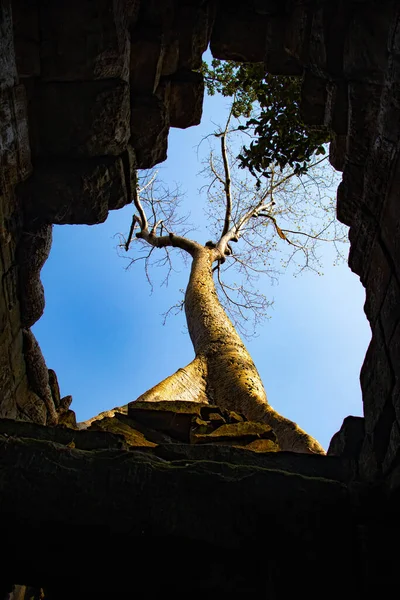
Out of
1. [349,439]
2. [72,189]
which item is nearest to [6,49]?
[72,189]

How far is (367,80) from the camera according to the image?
3057 mm

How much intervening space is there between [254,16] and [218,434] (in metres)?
3.03

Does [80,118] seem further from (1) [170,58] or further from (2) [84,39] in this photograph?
(1) [170,58]

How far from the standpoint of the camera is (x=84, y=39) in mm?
3361

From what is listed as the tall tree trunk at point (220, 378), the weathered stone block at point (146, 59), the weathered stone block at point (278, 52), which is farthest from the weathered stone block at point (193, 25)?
the tall tree trunk at point (220, 378)

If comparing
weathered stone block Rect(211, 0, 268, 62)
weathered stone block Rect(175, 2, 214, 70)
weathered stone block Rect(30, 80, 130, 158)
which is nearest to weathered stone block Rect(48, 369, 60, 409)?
weathered stone block Rect(30, 80, 130, 158)

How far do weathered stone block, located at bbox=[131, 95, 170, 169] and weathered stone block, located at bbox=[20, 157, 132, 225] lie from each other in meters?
0.32

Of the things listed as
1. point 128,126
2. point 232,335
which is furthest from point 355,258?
point 232,335

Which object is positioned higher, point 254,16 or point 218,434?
point 254,16

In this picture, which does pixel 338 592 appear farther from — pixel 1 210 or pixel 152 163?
pixel 152 163

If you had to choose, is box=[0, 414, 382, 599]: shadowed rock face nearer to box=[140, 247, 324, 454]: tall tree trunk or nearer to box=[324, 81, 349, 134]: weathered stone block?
box=[324, 81, 349, 134]: weathered stone block

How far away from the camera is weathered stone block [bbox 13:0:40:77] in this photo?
3307 millimetres

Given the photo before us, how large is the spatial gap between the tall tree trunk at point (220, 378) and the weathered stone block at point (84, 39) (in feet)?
11.5

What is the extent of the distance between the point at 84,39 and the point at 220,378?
14.3 ft
